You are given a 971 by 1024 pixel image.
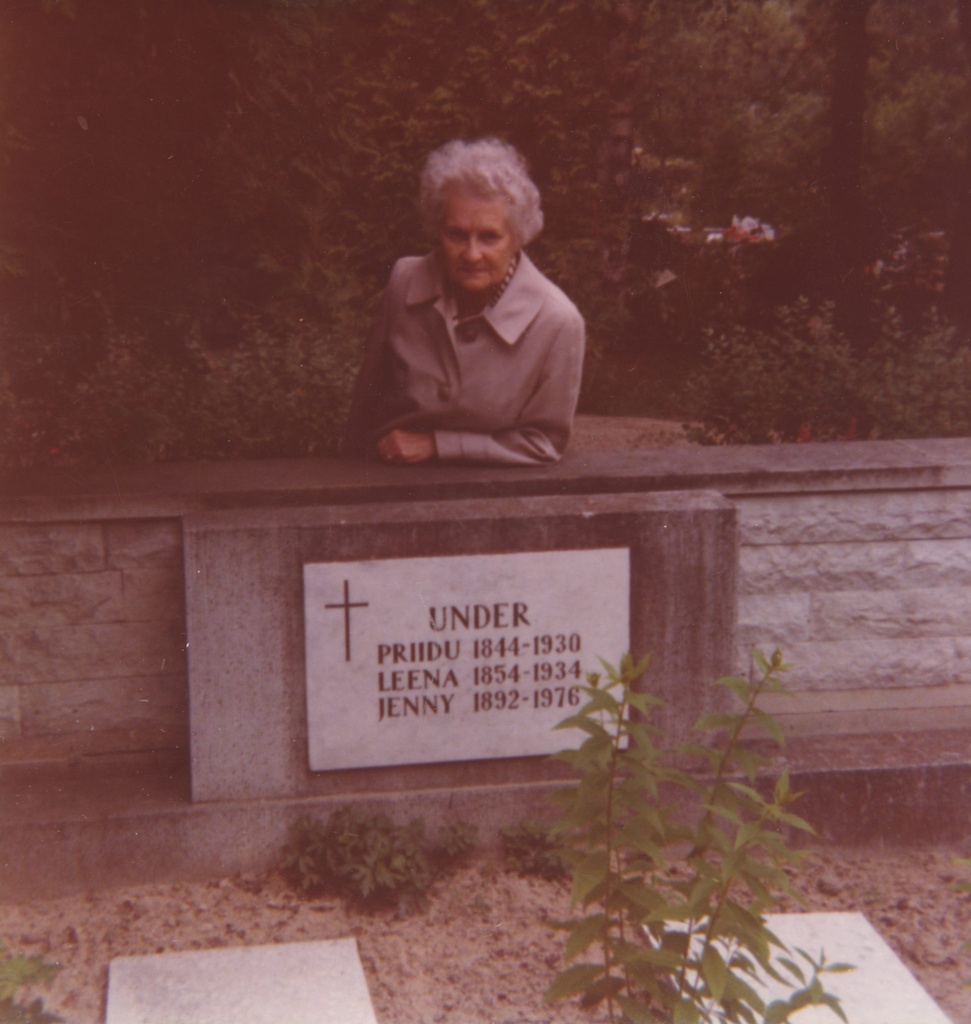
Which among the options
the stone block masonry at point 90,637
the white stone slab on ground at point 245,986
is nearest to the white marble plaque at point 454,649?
the stone block masonry at point 90,637

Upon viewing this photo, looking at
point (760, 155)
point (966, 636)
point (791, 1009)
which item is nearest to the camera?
point (791, 1009)

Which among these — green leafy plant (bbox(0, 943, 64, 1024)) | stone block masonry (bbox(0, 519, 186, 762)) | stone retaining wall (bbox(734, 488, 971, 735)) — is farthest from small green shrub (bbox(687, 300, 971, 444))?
green leafy plant (bbox(0, 943, 64, 1024))

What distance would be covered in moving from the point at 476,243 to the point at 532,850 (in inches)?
67.4

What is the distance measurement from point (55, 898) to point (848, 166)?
6.44 metres

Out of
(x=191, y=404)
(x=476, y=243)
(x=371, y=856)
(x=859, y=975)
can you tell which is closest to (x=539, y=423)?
(x=476, y=243)

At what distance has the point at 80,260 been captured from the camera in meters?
3.91

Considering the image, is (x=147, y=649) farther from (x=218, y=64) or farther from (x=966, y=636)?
(x=966, y=636)

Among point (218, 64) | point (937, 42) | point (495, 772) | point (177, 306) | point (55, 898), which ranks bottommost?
point (55, 898)

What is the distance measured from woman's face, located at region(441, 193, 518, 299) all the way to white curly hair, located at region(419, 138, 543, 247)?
0.02 metres

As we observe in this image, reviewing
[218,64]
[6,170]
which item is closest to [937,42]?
[218,64]

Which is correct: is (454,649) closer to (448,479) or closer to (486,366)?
(448,479)

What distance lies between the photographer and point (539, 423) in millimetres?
4078

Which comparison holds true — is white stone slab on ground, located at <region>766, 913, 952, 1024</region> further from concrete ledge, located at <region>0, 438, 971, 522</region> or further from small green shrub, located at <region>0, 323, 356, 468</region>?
small green shrub, located at <region>0, 323, 356, 468</region>

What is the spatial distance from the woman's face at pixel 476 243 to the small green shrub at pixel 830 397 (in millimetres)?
2008
